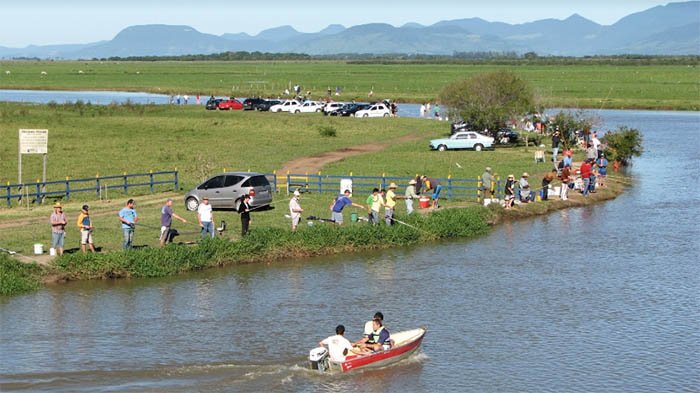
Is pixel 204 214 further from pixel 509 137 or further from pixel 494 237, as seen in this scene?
pixel 509 137

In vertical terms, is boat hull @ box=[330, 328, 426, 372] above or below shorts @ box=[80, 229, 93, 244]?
below

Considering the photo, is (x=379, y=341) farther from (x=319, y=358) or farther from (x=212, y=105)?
(x=212, y=105)

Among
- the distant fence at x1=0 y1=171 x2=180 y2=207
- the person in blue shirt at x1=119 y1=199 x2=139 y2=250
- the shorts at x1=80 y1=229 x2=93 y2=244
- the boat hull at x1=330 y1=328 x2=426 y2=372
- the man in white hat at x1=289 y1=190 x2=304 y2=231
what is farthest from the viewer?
the distant fence at x1=0 y1=171 x2=180 y2=207

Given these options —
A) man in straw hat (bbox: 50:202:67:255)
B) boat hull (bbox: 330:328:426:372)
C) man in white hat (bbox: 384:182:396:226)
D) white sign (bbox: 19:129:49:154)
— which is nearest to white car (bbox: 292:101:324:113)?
white sign (bbox: 19:129:49:154)

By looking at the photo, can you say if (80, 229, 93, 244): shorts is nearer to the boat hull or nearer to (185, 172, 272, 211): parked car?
(185, 172, 272, 211): parked car

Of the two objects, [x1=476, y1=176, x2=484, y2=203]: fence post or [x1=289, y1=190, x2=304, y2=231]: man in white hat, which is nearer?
[x1=289, y1=190, x2=304, y2=231]: man in white hat

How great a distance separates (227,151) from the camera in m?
60.2

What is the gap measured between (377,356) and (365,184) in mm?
23242

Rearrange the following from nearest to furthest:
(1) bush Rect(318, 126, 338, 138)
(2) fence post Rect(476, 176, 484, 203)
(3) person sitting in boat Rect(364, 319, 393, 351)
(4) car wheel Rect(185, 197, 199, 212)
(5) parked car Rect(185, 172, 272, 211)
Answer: (3) person sitting in boat Rect(364, 319, 393, 351)
(5) parked car Rect(185, 172, 272, 211)
(4) car wheel Rect(185, 197, 199, 212)
(2) fence post Rect(476, 176, 484, 203)
(1) bush Rect(318, 126, 338, 138)

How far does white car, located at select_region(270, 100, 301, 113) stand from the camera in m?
94.9

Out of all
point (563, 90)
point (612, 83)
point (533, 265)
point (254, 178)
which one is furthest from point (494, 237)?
point (612, 83)

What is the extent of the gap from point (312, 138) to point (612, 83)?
83.2 metres

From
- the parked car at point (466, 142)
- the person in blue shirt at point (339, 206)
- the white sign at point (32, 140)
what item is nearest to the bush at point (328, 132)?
the parked car at point (466, 142)

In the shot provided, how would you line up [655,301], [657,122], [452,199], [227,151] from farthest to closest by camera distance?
[657,122], [227,151], [452,199], [655,301]
